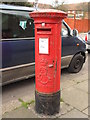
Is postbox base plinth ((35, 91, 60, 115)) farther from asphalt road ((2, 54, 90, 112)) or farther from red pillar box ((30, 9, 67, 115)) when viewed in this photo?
asphalt road ((2, 54, 90, 112))

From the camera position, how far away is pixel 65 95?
3.57 m

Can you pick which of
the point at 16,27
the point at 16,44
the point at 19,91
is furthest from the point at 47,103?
the point at 16,27

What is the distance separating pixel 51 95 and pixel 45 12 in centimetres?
136

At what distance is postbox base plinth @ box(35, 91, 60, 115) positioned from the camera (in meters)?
2.74

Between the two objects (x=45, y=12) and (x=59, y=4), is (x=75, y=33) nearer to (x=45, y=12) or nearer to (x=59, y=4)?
(x=45, y=12)

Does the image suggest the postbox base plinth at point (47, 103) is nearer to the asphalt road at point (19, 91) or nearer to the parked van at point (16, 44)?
the asphalt road at point (19, 91)

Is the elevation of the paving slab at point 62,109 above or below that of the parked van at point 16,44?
below

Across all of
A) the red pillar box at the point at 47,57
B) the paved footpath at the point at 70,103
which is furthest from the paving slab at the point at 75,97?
the red pillar box at the point at 47,57

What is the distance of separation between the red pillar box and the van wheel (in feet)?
7.53

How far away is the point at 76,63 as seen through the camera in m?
5.10

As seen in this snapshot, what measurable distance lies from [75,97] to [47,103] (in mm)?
971

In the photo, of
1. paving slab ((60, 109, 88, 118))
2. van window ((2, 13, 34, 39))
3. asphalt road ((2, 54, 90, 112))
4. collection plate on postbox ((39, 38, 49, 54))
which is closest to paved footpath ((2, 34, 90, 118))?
paving slab ((60, 109, 88, 118))

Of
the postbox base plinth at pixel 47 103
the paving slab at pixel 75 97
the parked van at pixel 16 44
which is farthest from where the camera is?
the parked van at pixel 16 44

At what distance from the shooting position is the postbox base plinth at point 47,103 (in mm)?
2736
